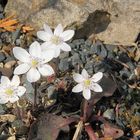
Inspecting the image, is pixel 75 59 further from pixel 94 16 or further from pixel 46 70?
pixel 46 70

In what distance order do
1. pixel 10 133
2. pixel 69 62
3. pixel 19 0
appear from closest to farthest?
pixel 10 133, pixel 69 62, pixel 19 0

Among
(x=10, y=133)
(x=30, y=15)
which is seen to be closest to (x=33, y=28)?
(x=30, y=15)

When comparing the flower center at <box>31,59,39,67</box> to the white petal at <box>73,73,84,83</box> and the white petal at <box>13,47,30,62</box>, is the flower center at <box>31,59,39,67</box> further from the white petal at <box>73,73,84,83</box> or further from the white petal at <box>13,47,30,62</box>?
the white petal at <box>73,73,84,83</box>

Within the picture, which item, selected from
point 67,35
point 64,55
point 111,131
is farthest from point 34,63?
point 64,55

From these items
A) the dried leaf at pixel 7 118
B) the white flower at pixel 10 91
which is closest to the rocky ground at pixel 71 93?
the dried leaf at pixel 7 118

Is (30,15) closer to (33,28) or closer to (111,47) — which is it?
(33,28)

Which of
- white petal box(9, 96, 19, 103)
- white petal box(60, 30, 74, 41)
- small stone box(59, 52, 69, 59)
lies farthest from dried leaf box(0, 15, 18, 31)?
white petal box(9, 96, 19, 103)
